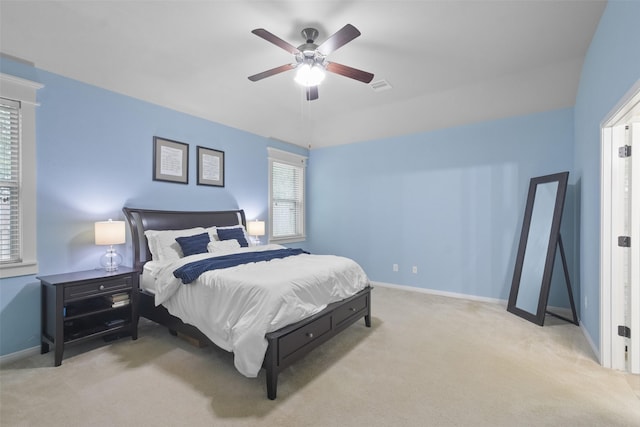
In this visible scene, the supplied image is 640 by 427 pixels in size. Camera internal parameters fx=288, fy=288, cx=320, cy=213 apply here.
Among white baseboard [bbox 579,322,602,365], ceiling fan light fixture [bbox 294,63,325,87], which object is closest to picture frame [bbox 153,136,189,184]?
ceiling fan light fixture [bbox 294,63,325,87]

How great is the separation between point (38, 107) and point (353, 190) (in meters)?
4.41

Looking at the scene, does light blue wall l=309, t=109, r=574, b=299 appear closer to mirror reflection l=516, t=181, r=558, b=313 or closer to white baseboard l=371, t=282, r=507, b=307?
white baseboard l=371, t=282, r=507, b=307

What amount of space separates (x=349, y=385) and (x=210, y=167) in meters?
3.54

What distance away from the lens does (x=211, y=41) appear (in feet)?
9.25

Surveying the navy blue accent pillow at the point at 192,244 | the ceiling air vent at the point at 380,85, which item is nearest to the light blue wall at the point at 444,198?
the ceiling air vent at the point at 380,85

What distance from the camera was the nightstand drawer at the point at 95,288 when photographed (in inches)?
100

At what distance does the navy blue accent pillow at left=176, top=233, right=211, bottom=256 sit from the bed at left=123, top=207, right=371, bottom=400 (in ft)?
0.07

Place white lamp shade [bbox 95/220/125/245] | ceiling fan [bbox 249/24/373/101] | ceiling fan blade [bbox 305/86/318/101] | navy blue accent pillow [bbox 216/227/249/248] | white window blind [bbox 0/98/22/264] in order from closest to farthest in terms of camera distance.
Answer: ceiling fan [bbox 249/24/373/101] < white window blind [bbox 0/98/22/264] < white lamp shade [bbox 95/220/125/245] < ceiling fan blade [bbox 305/86/318/101] < navy blue accent pillow [bbox 216/227/249/248]

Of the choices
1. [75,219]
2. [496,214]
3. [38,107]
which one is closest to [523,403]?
[496,214]

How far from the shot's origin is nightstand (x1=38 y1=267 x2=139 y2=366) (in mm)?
2508

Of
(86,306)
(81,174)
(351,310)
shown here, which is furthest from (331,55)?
(86,306)

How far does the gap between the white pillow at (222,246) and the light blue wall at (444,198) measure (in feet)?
8.09

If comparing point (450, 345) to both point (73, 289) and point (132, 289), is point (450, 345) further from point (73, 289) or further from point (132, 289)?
point (73, 289)

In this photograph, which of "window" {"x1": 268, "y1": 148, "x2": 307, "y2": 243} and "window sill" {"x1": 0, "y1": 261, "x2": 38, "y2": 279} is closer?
"window sill" {"x1": 0, "y1": 261, "x2": 38, "y2": 279}
